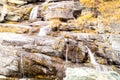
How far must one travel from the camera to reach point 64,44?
12055 mm

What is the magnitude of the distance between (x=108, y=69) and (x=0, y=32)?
571cm

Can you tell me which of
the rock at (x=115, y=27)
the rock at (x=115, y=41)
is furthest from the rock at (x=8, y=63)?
the rock at (x=115, y=27)

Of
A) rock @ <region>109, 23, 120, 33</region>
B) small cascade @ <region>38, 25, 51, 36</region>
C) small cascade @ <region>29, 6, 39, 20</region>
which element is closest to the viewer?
rock @ <region>109, 23, 120, 33</region>

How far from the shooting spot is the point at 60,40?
39.8ft

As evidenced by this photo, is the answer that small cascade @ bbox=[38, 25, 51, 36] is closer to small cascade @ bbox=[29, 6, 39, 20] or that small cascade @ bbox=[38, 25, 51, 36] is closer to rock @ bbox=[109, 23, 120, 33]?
small cascade @ bbox=[29, 6, 39, 20]

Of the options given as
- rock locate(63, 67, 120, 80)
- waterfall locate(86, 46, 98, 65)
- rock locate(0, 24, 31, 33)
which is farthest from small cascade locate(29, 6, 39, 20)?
rock locate(63, 67, 120, 80)

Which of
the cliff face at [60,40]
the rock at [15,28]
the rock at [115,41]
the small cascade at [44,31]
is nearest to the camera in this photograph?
the cliff face at [60,40]

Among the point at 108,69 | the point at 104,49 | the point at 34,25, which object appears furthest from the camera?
the point at 34,25

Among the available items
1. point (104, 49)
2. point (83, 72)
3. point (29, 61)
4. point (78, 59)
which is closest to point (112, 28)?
point (104, 49)

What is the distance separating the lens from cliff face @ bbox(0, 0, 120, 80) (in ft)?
35.1

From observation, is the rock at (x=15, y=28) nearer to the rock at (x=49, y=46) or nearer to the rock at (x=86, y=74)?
the rock at (x=49, y=46)

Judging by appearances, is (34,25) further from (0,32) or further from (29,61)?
(29,61)

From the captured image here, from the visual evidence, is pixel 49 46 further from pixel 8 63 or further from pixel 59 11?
pixel 59 11

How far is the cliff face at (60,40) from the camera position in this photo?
10695 millimetres
